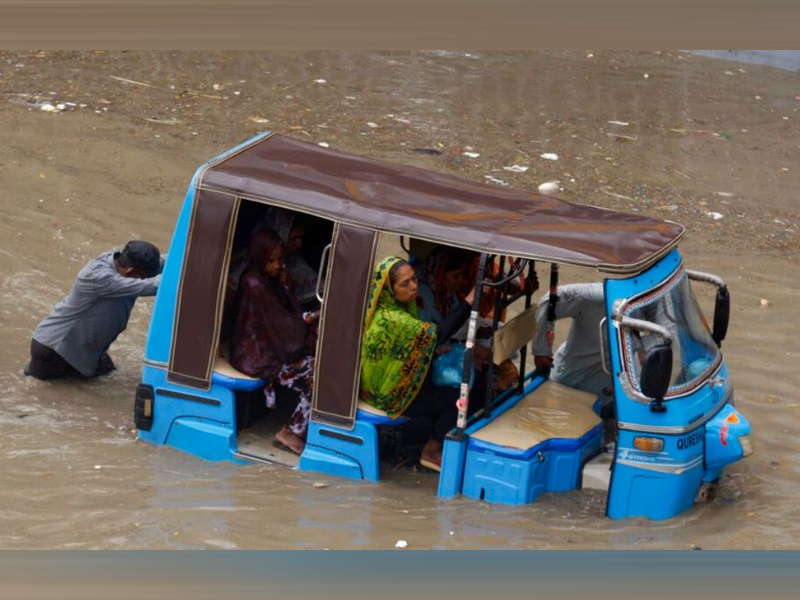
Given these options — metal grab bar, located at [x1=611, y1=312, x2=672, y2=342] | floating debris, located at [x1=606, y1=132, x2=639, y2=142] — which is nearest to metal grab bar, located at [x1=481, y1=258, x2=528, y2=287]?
metal grab bar, located at [x1=611, y1=312, x2=672, y2=342]

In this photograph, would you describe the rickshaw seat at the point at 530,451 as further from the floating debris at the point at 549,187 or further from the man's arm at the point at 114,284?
the floating debris at the point at 549,187

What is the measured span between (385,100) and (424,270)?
710 cm

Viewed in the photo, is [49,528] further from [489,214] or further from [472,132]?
[472,132]

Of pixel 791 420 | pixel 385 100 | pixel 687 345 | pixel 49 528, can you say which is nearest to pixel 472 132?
pixel 385 100

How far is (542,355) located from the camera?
7.91m

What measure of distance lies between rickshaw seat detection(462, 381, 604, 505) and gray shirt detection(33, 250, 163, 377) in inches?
97.2

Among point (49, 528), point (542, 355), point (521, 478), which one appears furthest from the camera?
point (542, 355)

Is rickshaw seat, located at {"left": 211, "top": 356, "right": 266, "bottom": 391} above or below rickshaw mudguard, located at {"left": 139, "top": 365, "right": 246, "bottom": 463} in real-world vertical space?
above

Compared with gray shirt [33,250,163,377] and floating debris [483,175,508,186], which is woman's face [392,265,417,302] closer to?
gray shirt [33,250,163,377]

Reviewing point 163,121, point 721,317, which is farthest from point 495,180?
point 721,317

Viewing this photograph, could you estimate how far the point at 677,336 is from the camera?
6.86 meters

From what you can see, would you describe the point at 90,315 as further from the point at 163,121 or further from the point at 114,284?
the point at 163,121

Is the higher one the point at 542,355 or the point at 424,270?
the point at 424,270

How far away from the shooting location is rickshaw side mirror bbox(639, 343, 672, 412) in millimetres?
6301
